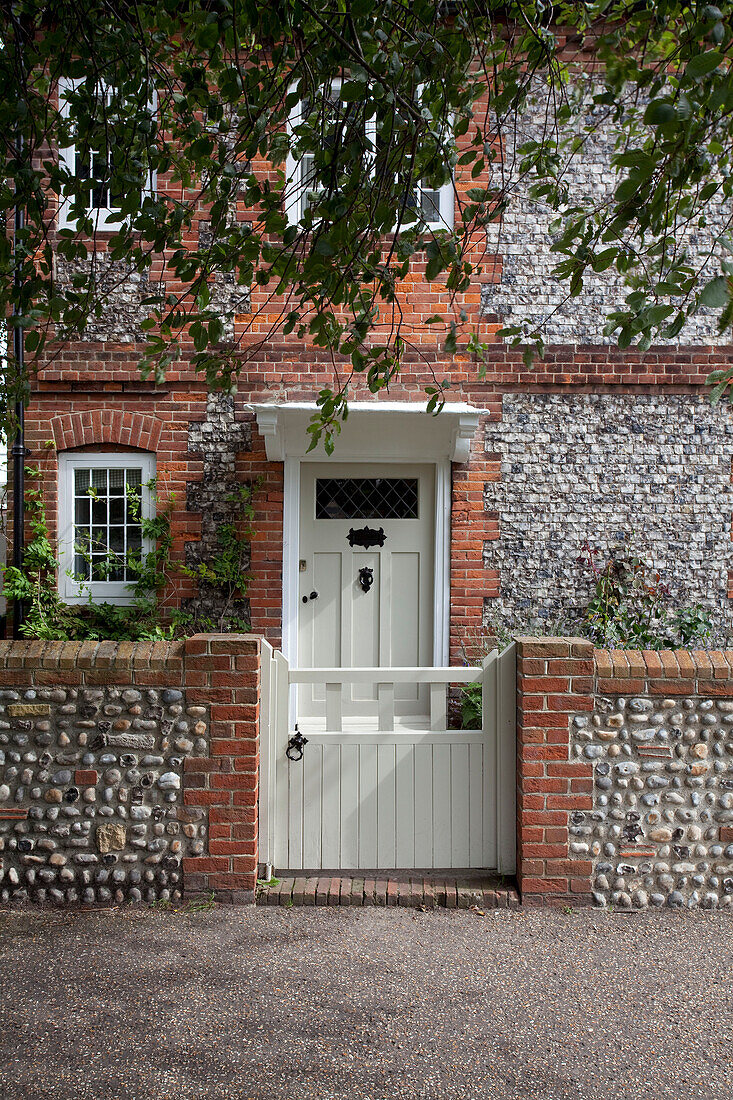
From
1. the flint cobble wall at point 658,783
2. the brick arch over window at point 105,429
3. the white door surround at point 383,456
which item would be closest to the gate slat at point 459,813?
the flint cobble wall at point 658,783

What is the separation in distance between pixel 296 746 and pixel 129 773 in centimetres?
84

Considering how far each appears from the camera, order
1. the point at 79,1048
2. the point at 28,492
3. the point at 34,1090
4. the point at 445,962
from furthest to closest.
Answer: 1. the point at 28,492
2. the point at 445,962
3. the point at 79,1048
4. the point at 34,1090

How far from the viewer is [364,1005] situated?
9.70 ft

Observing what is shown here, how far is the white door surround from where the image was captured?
237 inches

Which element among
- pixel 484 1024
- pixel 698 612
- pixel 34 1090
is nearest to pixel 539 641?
pixel 484 1024

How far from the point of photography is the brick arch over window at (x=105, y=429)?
6242 mm

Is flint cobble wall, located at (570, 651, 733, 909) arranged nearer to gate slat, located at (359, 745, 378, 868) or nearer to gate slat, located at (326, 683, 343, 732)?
gate slat, located at (359, 745, 378, 868)

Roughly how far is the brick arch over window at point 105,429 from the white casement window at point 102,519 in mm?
120

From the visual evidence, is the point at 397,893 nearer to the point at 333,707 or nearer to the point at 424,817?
the point at 424,817

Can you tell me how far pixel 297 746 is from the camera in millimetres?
3951

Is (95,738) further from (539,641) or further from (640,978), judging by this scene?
(640,978)

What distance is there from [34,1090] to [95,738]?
5.08ft

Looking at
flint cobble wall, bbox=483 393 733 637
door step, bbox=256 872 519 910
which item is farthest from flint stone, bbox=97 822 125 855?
flint cobble wall, bbox=483 393 733 637

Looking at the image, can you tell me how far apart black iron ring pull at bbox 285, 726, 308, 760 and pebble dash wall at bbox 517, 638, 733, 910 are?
112 centimetres
